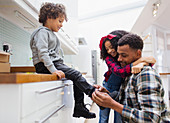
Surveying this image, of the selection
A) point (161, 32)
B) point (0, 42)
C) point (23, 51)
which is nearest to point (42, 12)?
point (0, 42)

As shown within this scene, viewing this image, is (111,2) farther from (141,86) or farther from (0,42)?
(141,86)

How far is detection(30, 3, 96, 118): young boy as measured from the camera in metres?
1.06

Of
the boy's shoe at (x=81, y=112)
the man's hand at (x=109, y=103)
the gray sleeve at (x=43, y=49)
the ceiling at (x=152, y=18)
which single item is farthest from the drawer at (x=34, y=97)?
the ceiling at (x=152, y=18)

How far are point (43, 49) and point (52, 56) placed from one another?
149mm

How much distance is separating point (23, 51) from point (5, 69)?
0.87m

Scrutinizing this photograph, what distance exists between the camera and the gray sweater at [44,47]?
3.43 ft

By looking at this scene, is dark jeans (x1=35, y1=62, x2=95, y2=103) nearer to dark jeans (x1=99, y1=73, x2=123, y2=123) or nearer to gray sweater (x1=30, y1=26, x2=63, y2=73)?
gray sweater (x1=30, y1=26, x2=63, y2=73)

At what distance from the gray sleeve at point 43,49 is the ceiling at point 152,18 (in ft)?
9.72

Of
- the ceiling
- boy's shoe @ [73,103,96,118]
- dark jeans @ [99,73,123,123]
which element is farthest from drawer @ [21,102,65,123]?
the ceiling

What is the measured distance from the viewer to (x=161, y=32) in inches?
206

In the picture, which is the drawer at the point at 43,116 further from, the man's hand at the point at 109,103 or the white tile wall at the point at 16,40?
the white tile wall at the point at 16,40

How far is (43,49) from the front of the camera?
106 cm

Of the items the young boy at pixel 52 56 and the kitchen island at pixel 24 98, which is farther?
the young boy at pixel 52 56

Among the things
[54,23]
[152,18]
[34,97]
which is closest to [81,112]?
[34,97]
